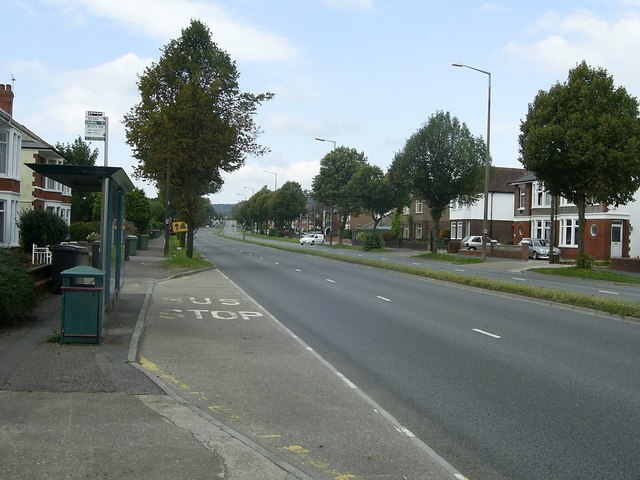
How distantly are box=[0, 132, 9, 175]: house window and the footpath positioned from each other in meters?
18.5

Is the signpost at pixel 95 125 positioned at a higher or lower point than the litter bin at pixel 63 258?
higher

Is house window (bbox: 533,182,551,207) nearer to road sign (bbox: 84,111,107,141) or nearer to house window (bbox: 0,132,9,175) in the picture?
road sign (bbox: 84,111,107,141)

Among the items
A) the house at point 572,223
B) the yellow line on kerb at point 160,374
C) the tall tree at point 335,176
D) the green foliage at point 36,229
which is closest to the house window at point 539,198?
the house at point 572,223

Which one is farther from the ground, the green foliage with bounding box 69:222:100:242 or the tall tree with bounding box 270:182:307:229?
the tall tree with bounding box 270:182:307:229

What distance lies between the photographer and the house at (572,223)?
4638cm

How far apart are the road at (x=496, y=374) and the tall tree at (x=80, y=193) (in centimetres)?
4206

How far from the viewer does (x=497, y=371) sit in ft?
30.1

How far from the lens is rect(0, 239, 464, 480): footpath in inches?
200

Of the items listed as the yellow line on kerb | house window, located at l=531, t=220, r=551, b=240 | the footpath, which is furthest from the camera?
house window, located at l=531, t=220, r=551, b=240

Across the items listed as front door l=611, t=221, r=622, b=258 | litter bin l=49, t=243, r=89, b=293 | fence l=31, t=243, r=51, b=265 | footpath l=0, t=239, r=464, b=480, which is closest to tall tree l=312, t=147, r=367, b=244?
front door l=611, t=221, r=622, b=258

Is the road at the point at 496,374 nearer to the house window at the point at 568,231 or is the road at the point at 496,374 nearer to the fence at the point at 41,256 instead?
the fence at the point at 41,256

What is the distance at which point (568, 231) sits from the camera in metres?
A: 51.2

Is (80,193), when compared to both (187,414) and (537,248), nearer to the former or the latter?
(537,248)

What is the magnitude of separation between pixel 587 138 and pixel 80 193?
40501 mm
